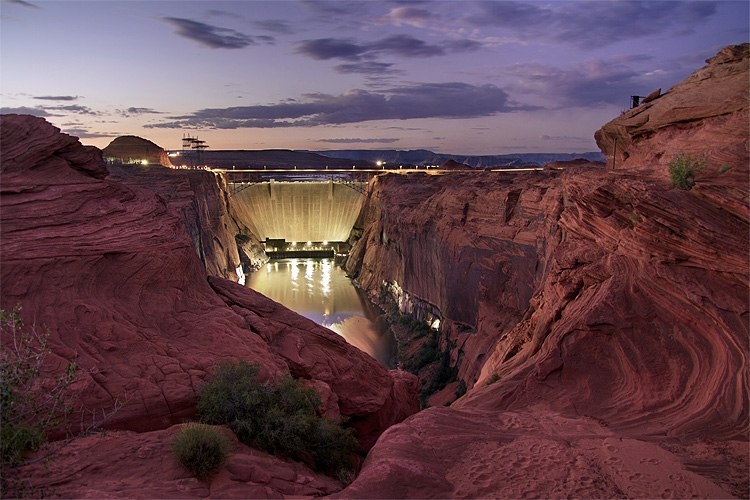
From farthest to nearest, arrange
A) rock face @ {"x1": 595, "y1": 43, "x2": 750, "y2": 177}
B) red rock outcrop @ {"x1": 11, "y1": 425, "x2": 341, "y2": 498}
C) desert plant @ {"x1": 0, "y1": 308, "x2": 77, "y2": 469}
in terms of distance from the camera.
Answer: rock face @ {"x1": 595, "y1": 43, "x2": 750, "y2": 177} < red rock outcrop @ {"x1": 11, "y1": 425, "x2": 341, "y2": 498} < desert plant @ {"x1": 0, "y1": 308, "x2": 77, "y2": 469}

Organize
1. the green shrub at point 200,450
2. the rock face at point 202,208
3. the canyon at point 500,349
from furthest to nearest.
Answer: the rock face at point 202,208 → the canyon at point 500,349 → the green shrub at point 200,450

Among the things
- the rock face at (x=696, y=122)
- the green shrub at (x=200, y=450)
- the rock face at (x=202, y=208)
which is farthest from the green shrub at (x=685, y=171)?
the rock face at (x=202, y=208)

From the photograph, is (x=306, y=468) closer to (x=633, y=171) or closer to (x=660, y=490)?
(x=660, y=490)

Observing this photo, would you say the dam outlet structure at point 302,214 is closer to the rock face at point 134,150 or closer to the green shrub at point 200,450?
the rock face at point 134,150

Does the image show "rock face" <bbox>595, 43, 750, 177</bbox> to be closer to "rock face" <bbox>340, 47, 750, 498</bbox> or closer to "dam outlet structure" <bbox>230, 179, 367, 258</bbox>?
A: "rock face" <bbox>340, 47, 750, 498</bbox>

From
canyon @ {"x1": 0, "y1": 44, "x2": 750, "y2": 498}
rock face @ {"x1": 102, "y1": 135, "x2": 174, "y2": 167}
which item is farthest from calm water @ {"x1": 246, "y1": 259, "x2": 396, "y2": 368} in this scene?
rock face @ {"x1": 102, "y1": 135, "x2": 174, "y2": 167}

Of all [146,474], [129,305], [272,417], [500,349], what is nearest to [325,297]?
[500,349]
